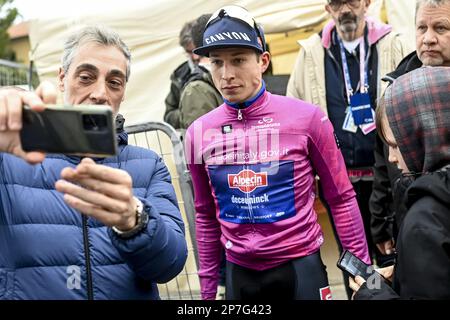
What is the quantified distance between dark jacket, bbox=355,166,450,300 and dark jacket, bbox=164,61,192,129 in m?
3.52

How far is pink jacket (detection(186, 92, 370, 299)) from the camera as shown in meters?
2.86

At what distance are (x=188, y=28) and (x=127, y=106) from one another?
1.70m

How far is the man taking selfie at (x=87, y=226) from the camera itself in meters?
1.67

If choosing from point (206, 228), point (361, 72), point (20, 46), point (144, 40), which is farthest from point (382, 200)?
point (20, 46)

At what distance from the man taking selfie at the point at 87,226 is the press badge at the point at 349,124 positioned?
6.91ft

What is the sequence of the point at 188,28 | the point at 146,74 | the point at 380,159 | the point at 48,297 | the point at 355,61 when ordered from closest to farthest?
the point at 48,297 → the point at 380,159 → the point at 355,61 → the point at 188,28 → the point at 146,74

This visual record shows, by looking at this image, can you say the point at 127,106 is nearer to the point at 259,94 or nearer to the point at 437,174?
the point at 259,94

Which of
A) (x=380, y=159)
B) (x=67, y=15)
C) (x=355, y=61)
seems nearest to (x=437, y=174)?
(x=380, y=159)

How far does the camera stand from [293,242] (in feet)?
9.35

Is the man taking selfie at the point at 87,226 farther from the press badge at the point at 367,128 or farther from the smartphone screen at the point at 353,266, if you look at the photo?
the press badge at the point at 367,128

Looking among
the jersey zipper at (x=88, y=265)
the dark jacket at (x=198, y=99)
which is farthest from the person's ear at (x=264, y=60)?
the jersey zipper at (x=88, y=265)

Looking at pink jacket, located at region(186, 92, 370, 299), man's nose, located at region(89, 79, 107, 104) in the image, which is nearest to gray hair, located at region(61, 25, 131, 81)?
man's nose, located at region(89, 79, 107, 104)

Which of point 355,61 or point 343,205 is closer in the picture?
point 343,205

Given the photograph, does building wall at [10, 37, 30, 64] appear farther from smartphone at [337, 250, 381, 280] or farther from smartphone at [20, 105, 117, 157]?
smartphone at [20, 105, 117, 157]
